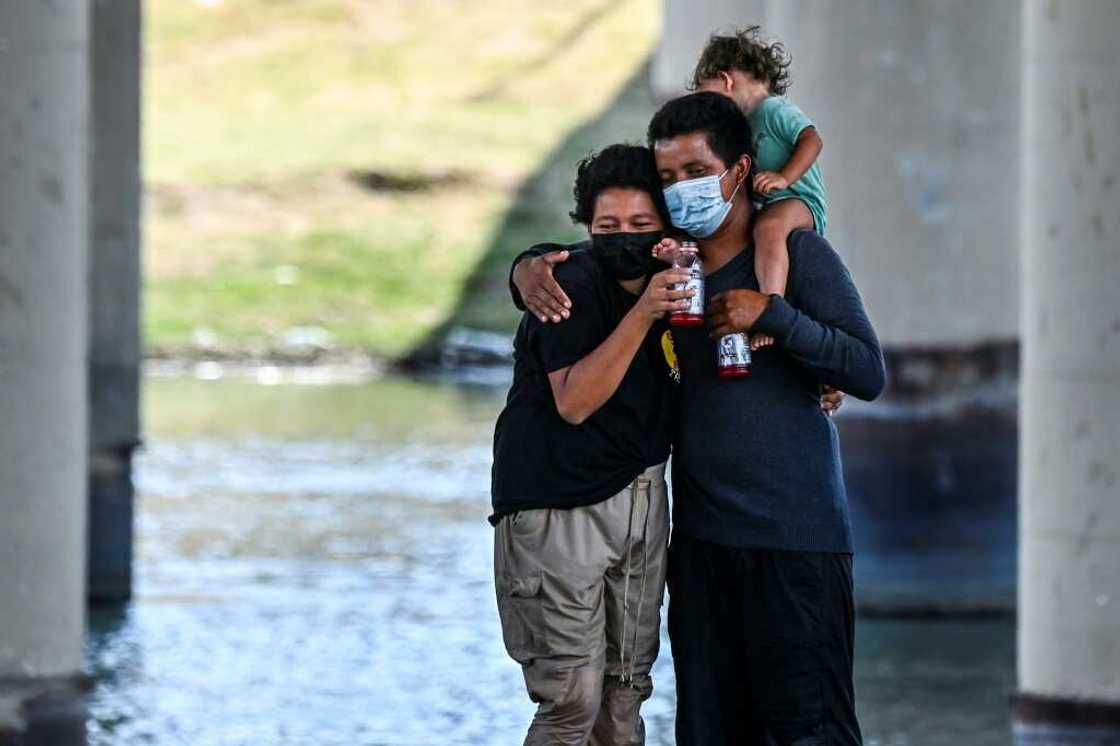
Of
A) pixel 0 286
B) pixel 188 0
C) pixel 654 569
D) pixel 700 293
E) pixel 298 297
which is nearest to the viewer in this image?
pixel 700 293

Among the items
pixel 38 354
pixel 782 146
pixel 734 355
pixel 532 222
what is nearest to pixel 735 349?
pixel 734 355

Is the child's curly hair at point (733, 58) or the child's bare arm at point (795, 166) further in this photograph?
the child's curly hair at point (733, 58)

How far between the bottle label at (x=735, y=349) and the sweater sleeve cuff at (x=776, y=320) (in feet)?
0.19

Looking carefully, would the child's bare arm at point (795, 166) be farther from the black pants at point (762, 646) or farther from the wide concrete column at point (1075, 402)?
the wide concrete column at point (1075, 402)

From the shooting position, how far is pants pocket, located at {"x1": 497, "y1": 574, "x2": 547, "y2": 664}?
636 centimetres

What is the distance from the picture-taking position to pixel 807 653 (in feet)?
20.4

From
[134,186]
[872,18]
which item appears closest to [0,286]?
[134,186]

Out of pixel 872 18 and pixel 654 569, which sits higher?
pixel 872 18

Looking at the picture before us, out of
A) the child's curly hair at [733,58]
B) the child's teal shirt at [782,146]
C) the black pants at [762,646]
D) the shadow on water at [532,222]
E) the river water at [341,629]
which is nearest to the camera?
the black pants at [762,646]

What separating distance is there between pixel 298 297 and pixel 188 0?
56.9 feet

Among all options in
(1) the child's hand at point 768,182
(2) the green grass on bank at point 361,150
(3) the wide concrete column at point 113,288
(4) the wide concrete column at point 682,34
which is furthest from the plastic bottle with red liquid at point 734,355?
(2) the green grass on bank at point 361,150

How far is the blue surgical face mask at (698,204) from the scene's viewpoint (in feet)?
20.4

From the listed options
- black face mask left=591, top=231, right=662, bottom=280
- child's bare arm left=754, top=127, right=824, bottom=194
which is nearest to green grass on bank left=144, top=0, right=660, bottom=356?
child's bare arm left=754, top=127, right=824, bottom=194

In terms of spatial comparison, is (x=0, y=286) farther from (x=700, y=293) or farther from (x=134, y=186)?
(x=134, y=186)
